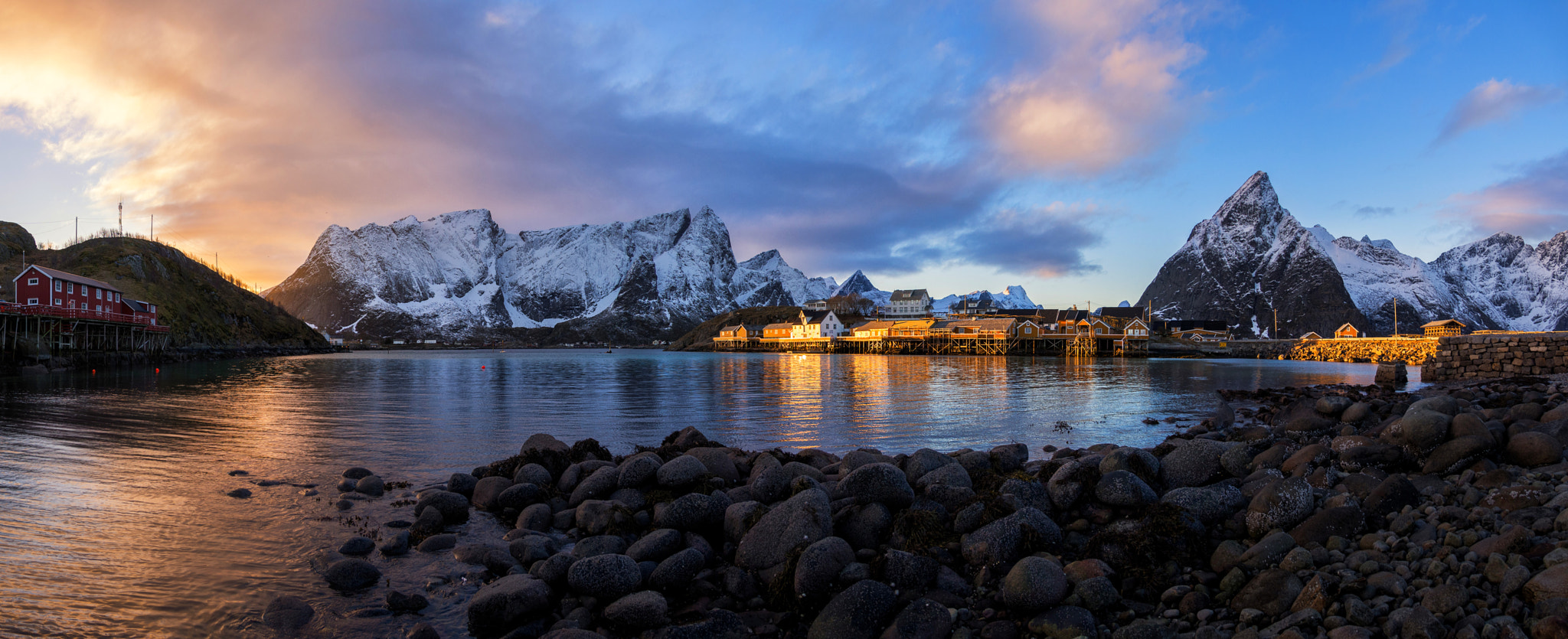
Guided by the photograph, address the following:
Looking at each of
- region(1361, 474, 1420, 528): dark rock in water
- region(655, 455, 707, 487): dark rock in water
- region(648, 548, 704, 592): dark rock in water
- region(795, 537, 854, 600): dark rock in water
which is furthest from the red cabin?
region(1361, 474, 1420, 528): dark rock in water

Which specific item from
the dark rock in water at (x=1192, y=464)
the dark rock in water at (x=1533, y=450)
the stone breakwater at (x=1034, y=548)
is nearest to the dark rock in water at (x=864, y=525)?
the stone breakwater at (x=1034, y=548)

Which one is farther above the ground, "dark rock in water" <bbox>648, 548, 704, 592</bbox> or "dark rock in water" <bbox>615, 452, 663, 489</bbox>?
"dark rock in water" <bbox>615, 452, 663, 489</bbox>

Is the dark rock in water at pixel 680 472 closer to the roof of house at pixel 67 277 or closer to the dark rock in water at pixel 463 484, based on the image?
the dark rock in water at pixel 463 484

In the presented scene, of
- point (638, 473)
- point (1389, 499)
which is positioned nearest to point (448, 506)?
point (638, 473)

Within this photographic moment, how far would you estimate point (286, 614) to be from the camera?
6672mm

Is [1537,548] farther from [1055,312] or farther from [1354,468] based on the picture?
[1055,312]

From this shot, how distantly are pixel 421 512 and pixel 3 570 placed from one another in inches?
171

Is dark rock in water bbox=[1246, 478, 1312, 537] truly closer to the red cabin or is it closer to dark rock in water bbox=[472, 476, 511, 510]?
dark rock in water bbox=[472, 476, 511, 510]

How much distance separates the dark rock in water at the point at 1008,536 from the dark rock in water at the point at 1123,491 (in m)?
1.19

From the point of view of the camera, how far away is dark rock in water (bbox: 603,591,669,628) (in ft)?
20.4

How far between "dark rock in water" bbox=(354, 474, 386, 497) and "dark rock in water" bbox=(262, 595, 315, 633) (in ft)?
16.4

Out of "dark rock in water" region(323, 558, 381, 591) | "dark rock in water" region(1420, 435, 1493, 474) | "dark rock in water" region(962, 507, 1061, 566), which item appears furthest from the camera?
"dark rock in water" region(1420, 435, 1493, 474)

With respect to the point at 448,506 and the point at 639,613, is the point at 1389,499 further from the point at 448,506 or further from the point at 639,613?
the point at 448,506

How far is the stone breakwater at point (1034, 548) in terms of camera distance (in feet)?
18.0
